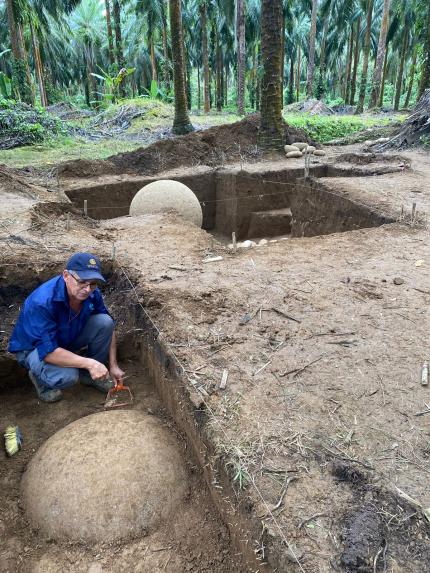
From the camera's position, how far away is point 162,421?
3703 mm

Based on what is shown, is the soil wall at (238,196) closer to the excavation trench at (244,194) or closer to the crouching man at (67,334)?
the excavation trench at (244,194)

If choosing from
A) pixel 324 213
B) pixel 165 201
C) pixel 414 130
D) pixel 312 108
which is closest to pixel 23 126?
pixel 165 201

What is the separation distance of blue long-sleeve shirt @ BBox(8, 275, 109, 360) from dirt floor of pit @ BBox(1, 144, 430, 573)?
2.81ft

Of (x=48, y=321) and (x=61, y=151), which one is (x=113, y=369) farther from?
(x=61, y=151)

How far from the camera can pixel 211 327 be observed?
14.0 feet

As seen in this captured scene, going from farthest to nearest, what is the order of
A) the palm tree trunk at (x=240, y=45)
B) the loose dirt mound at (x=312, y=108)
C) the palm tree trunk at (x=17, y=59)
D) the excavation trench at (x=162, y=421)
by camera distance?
1. the loose dirt mound at (x=312, y=108)
2. the palm tree trunk at (x=240, y=45)
3. the palm tree trunk at (x=17, y=59)
4. the excavation trench at (x=162, y=421)

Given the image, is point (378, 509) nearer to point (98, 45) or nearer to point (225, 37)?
point (225, 37)

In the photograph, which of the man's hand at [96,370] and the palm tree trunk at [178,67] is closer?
the man's hand at [96,370]

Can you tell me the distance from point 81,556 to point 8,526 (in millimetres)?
622

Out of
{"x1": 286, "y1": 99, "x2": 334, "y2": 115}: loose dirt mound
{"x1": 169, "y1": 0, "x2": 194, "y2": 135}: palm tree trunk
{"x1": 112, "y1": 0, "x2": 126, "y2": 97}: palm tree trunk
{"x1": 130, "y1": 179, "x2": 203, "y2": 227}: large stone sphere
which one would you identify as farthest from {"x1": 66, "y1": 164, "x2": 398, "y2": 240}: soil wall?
{"x1": 112, "y1": 0, "x2": 126, "y2": 97}: palm tree trunk

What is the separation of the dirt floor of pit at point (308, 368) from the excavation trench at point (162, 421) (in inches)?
3.9

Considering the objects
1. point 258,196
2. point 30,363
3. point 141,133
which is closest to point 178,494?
point 30,363

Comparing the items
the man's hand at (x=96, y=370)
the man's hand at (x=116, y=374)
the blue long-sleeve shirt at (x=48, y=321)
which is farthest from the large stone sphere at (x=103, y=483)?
A: the man's hand at (x=116, y=374)

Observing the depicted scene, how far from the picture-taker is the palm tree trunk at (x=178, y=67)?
14406 mm
